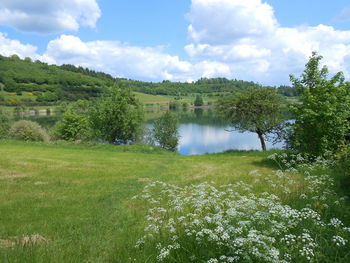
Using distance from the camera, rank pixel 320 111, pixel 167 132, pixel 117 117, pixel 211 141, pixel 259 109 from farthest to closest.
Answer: pixel 211 141 < pixel 167 132 < pixel 117 117 < pixel 259 109 < pixel 320 111

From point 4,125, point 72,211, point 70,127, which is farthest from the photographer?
point 4,125

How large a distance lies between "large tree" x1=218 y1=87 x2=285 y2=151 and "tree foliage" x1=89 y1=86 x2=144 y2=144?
16550mm

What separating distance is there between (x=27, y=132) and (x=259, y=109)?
41163mm

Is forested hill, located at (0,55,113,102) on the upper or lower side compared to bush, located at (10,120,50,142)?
upper

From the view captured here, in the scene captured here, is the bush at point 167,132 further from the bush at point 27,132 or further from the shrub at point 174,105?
the shrub at point 174,105

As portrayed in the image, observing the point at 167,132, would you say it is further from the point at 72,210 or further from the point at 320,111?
the point at 72,210

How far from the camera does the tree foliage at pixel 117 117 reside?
38.7m

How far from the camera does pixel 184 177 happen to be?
14.1 m

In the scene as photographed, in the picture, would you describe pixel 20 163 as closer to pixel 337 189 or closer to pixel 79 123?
pixel 337 189

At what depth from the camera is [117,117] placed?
38.9 metres

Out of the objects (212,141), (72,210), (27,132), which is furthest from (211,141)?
(72,210)

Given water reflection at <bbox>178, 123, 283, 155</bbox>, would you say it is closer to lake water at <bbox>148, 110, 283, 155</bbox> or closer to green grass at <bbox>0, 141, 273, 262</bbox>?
lake water at <bbox>148, 110, 283, 155</bbox>

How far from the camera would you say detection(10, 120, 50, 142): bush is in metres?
47.5

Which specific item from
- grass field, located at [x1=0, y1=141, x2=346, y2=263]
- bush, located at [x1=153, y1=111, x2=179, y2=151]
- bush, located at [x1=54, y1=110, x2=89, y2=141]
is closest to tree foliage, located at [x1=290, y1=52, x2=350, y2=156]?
grass field, located at [x1=0, y1=141, x2=346, y2=263]
